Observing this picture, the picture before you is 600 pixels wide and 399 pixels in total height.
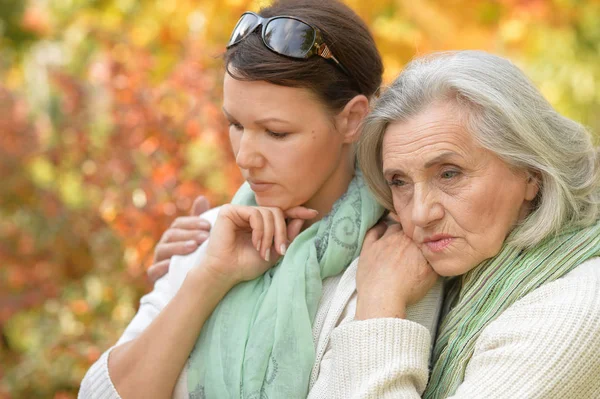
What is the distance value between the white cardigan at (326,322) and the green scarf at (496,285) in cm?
10

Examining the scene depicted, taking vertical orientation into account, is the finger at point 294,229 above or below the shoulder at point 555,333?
above

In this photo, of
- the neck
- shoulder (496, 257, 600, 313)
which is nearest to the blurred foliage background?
the neck

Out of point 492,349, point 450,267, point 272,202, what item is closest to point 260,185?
point 272,202

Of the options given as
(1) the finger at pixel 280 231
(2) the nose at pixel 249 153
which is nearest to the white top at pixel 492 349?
(1) the finger at pixel 280 231

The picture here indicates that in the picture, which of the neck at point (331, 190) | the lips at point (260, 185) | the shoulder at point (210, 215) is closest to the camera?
the lips at point (260, 185)

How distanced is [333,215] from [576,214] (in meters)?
0.79

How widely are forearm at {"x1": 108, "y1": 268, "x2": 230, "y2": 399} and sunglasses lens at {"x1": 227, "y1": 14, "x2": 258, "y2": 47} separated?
2.65 feet

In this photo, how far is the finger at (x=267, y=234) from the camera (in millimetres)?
2643

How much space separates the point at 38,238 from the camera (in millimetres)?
5750

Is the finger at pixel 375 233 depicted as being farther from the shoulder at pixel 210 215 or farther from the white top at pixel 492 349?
the shoulder at pixel 210 215

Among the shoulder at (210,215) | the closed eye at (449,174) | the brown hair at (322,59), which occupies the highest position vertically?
the brown hair at (322,59)

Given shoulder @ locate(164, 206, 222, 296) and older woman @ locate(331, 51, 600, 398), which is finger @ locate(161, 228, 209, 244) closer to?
shoulder @ locate(164, 206, 222, 296)

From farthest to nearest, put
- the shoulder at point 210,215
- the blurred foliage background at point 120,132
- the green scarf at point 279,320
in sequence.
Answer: the blurred foliage background at point 120,132, the shoulder at point 210,215, the green scarf at point 279,320

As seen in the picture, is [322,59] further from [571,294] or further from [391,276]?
[571,294]
